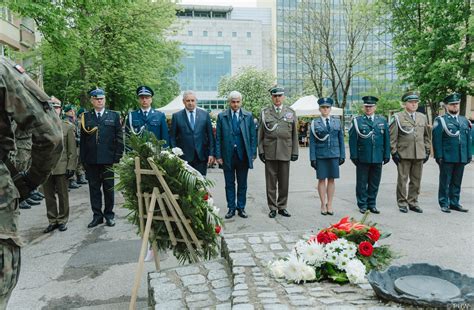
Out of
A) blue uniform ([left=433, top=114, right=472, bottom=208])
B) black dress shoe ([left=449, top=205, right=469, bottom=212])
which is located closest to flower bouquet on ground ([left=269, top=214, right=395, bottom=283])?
black dress shoe ([left=449, top=205, right=469, bottom=212])

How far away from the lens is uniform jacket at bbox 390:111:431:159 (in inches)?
316

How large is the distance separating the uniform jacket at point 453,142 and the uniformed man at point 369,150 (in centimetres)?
101

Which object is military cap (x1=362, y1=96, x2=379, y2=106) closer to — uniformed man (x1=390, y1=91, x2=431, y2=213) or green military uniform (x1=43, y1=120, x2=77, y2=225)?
uniformed man (x1=390, y1=91, x2=431, y2=213)

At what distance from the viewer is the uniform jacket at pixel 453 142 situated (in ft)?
26.3

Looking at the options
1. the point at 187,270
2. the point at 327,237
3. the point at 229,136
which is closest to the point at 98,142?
the point at 229,136

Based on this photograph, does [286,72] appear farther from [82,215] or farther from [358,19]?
[82,215]

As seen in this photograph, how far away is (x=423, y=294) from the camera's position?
2.77 meters

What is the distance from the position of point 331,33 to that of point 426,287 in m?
33.2

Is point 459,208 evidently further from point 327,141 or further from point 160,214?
point 160,214

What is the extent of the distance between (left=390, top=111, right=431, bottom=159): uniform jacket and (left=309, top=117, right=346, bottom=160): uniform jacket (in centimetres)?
116

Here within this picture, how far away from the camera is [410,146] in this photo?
804 cm

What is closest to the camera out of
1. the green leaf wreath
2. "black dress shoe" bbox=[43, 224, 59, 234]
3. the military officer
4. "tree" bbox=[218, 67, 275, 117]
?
the green leaf wreath

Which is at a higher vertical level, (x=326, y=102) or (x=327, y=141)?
(x=326, y=102)

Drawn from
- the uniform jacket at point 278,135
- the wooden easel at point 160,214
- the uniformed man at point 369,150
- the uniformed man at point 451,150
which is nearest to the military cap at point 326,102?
the uniform jacket at point 278,135
